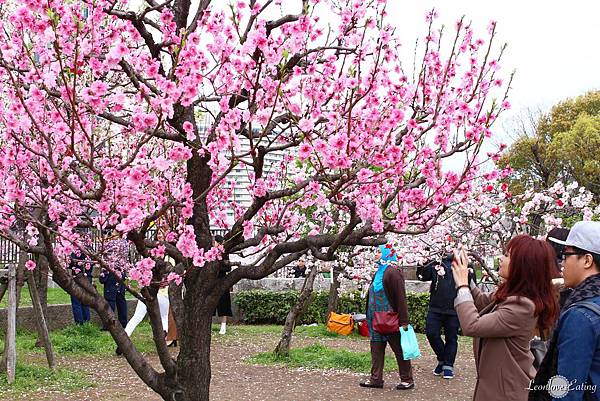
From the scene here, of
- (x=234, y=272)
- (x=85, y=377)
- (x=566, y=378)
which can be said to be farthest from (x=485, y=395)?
(x=85, y=377)

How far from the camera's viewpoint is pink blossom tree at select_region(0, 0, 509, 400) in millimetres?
3703

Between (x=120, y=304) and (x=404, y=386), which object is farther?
(x=120, y=304)

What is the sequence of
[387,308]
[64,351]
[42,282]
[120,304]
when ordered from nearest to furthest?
[387,308], [64,351], [42,282], [120,304]

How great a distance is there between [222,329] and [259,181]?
8455mm

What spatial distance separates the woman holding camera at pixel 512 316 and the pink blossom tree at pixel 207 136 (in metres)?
0.73

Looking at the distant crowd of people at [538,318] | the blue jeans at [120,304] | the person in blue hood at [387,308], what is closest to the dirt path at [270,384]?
the person in blue hood at [387,308]

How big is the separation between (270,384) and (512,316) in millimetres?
4728

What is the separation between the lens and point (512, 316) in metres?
3.48

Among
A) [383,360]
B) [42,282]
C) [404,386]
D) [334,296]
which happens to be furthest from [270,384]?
[334,296]

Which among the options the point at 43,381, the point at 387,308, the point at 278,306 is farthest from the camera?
the point at 278,306

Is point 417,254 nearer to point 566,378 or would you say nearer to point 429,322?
point 429,322

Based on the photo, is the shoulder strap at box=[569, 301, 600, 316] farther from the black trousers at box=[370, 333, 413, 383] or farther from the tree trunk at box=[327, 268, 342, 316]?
the tree trunk at box=[327, 268, 342, 316]

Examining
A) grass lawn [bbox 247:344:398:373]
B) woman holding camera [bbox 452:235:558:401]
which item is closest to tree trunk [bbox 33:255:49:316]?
grass lawn [bbox 247:344:398:373]

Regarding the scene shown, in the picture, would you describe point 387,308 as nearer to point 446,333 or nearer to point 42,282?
point 446,333
